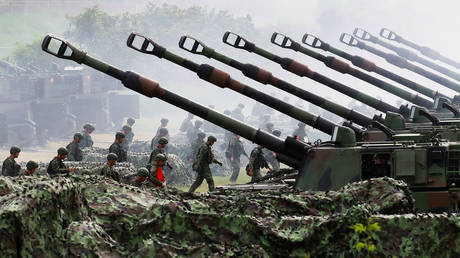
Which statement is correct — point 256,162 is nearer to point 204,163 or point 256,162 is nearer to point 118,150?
point 204,163

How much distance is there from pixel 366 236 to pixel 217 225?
51.6 inches

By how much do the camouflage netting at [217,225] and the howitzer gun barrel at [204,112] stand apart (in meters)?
2.44

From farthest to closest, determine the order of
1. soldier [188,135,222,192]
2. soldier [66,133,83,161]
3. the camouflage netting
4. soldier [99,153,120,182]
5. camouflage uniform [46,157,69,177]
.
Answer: soldier [66,133,83,161]
soldier [188,135,222,192]
camouflage uniform [46,157,69,177]
soldier [99,153,120,182]
the camouflage netting

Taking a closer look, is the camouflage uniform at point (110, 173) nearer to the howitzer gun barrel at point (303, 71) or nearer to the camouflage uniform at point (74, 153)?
the howitzer gun barrel at point (303, 71)

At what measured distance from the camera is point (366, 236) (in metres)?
7.92

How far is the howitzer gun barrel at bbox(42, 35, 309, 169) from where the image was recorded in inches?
439

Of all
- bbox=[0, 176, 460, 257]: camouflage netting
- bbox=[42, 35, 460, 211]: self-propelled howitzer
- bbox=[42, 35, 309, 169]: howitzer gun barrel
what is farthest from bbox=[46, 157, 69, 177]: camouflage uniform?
bbox=[0, 176, 460, 257]: camouflage netting

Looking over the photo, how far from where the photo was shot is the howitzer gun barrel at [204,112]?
439 inches

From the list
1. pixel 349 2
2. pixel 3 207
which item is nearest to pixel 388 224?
pixel 3 207

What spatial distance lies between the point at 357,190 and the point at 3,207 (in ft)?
11.2

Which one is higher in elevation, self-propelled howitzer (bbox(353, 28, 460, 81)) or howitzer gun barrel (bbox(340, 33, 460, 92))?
self-propelled howitzer (bbox(353, 28, 460, 81))

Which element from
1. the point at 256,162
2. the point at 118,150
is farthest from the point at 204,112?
the point at 256,162

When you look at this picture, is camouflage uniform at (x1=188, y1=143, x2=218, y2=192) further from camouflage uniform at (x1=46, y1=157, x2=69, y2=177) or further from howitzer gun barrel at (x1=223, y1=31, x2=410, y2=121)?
camouflage uniform at (x1=46, y1=157, x2=69, y2=177)

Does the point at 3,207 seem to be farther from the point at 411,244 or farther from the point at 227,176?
the point at 227,176
